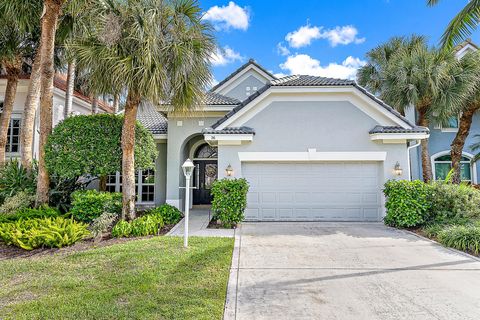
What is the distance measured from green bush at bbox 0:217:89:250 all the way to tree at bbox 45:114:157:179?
236 centimetres

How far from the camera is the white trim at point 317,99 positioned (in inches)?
454

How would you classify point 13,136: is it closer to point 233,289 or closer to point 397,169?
point 233,289

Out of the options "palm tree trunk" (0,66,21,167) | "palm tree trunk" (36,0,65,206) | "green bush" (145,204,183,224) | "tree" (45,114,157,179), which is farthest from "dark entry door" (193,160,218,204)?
"palm tree trunk" (0,66,21,167)

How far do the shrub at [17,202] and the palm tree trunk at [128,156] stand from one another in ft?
12.5

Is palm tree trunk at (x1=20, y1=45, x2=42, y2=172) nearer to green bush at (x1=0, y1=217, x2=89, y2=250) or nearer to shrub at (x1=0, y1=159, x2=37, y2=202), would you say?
shrub at (x1=0, y1=159, x2=37, y2=202)

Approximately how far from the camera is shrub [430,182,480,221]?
951cm

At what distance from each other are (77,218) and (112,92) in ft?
15.3

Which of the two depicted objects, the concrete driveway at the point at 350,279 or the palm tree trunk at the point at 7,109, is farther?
the palm tree trunk at the point at 7,109

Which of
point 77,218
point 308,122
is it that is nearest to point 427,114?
point 308,122

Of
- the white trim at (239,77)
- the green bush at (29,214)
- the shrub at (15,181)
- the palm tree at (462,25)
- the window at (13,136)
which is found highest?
the white trim at (239,77)

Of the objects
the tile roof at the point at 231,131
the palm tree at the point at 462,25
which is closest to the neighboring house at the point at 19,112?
the tile roof at the point at 231,131

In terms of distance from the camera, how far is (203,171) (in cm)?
1670

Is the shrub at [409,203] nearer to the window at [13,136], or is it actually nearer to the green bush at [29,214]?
the green bush at [29,214]

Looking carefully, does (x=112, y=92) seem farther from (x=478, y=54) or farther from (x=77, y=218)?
(x=478, y=54)
